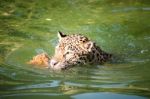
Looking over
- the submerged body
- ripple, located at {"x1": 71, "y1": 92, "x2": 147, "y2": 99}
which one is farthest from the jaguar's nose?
ripple, located at {"x1": 71, "y1": 92, "x2": 147, "y2": 99}

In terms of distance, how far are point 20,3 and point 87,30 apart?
3.55 meters

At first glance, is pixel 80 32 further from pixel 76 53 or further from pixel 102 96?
pixel 102 96

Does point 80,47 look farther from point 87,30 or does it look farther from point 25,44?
point 87,30

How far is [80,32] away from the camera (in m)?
9.30

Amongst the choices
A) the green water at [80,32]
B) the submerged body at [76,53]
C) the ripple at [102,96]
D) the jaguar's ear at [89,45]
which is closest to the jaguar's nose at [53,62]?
the submerged body at [76,53]

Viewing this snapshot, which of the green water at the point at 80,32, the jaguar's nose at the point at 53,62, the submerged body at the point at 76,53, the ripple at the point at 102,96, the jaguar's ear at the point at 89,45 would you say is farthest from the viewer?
the jaguar's ear at the point at 89,45

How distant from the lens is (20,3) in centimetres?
1219

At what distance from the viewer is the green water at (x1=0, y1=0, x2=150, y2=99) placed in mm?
5043

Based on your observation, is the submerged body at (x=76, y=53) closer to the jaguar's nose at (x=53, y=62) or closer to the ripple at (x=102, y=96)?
the jaguar's nose at (x=53, y=62)

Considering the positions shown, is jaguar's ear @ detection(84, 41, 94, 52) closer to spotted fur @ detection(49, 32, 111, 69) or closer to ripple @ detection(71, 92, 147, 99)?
spotted fur @ detection(49, 32, 111, 69)

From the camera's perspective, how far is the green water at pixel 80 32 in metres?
5.04

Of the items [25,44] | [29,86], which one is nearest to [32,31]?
[25,44]

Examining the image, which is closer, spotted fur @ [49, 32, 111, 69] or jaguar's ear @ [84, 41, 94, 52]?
spotted fur @ [49, 32, 111, 69]

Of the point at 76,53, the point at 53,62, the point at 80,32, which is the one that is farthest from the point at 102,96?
the point at 80,32
